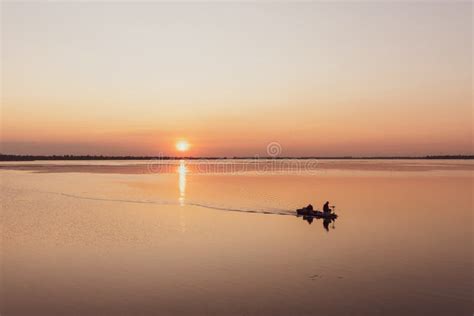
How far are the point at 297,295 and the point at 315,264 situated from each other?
16.5 ft

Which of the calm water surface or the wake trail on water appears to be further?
the wake trail on water

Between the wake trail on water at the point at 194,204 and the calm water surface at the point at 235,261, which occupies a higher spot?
the wake trail on water at the point at 194,204

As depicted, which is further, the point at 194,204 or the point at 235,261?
the point at 194,204

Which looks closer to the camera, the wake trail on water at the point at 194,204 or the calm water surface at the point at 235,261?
the calm water surface at the point at 235,261

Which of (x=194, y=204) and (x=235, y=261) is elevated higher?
(x=194, y=204)

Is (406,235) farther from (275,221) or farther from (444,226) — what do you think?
(275,221)

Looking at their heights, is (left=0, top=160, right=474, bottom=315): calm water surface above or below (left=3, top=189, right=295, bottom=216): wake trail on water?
below

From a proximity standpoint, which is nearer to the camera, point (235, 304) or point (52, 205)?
point (235, 304)

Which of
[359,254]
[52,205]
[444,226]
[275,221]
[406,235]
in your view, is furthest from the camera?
[52,205]

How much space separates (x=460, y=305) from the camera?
16828mm

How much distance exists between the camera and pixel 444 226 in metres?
33.4

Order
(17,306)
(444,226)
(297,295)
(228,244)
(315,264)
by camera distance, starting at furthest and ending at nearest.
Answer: (444,226)
(228,244)
(315,264)
(297,295)
(17,306)

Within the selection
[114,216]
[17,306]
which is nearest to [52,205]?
[114,216]

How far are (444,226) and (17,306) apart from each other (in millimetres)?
29645
